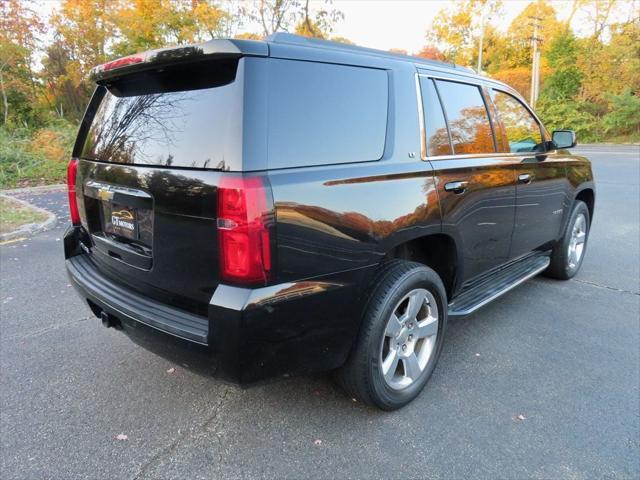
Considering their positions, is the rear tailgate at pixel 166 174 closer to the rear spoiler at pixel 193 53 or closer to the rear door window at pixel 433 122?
the rear spoiler at pixel 193 53

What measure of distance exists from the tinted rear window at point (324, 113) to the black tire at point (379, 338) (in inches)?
25.8

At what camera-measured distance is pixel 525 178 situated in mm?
3568

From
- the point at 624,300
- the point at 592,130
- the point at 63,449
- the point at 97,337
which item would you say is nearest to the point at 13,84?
the point at 97,337

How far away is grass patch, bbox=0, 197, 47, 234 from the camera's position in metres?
6.67

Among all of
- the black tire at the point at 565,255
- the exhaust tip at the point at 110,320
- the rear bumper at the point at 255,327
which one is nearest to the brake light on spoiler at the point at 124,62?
the rear bumper at the point at 255,327

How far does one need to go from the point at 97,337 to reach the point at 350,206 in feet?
8.00

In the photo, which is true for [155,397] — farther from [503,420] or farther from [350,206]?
[503,420]

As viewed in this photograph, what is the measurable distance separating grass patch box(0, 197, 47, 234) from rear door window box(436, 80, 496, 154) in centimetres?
645

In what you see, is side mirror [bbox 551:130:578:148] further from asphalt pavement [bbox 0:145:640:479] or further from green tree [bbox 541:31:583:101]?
green tree [bbox 541:31:583:101]

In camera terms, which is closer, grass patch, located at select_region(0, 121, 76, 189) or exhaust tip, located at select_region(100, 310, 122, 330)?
exhaust tip, located at select_region(100, 310, 122, 330)

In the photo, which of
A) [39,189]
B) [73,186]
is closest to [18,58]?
[39,189]

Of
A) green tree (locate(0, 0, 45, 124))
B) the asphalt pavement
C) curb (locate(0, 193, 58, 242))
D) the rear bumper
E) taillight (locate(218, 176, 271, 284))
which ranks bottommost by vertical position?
the asphalt pavement

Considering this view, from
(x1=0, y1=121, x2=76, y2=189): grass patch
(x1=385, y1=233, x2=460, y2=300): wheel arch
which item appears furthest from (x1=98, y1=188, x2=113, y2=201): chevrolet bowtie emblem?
(x1=0, y1=121, x2=76, y2=189): grass patch

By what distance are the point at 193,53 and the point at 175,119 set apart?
32cm
